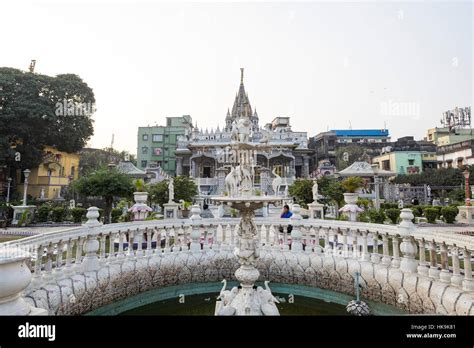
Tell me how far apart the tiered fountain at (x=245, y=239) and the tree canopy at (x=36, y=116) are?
24.3 m

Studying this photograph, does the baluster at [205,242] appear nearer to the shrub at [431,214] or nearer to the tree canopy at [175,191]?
the tree canopy at [175,191]

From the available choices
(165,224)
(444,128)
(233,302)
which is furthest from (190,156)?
(444,128)

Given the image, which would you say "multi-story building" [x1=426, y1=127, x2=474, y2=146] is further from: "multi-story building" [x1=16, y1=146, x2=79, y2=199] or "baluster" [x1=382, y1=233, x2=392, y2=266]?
"multi-story building" [x1=16, y1=146, x2=79, y2=199]

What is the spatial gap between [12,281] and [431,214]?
19910 millimetres

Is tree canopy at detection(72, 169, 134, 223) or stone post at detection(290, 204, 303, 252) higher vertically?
tree canopy at detection(72, 169, 134, 223)

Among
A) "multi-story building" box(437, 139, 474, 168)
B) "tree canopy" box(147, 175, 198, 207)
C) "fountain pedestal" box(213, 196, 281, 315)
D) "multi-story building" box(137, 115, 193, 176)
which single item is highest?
"multi-story building" box(137, 115, 193, 176)

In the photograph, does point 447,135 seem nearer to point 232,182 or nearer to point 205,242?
point 205,242

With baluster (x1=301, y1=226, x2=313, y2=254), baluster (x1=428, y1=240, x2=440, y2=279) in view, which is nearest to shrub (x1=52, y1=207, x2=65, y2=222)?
→ baluster (x1=301, y1=226, x2=313, y2=254)

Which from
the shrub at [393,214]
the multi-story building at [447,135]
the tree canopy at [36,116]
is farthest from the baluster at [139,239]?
the multi-story building at [447,135]

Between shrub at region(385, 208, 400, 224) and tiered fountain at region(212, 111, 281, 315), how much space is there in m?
12.2

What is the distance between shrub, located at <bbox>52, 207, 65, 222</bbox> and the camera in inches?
654

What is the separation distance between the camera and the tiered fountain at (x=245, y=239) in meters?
3.88

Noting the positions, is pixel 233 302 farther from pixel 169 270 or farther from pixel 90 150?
pixel 90 150

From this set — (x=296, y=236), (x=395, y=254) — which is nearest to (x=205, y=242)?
(x=296, y=236)
